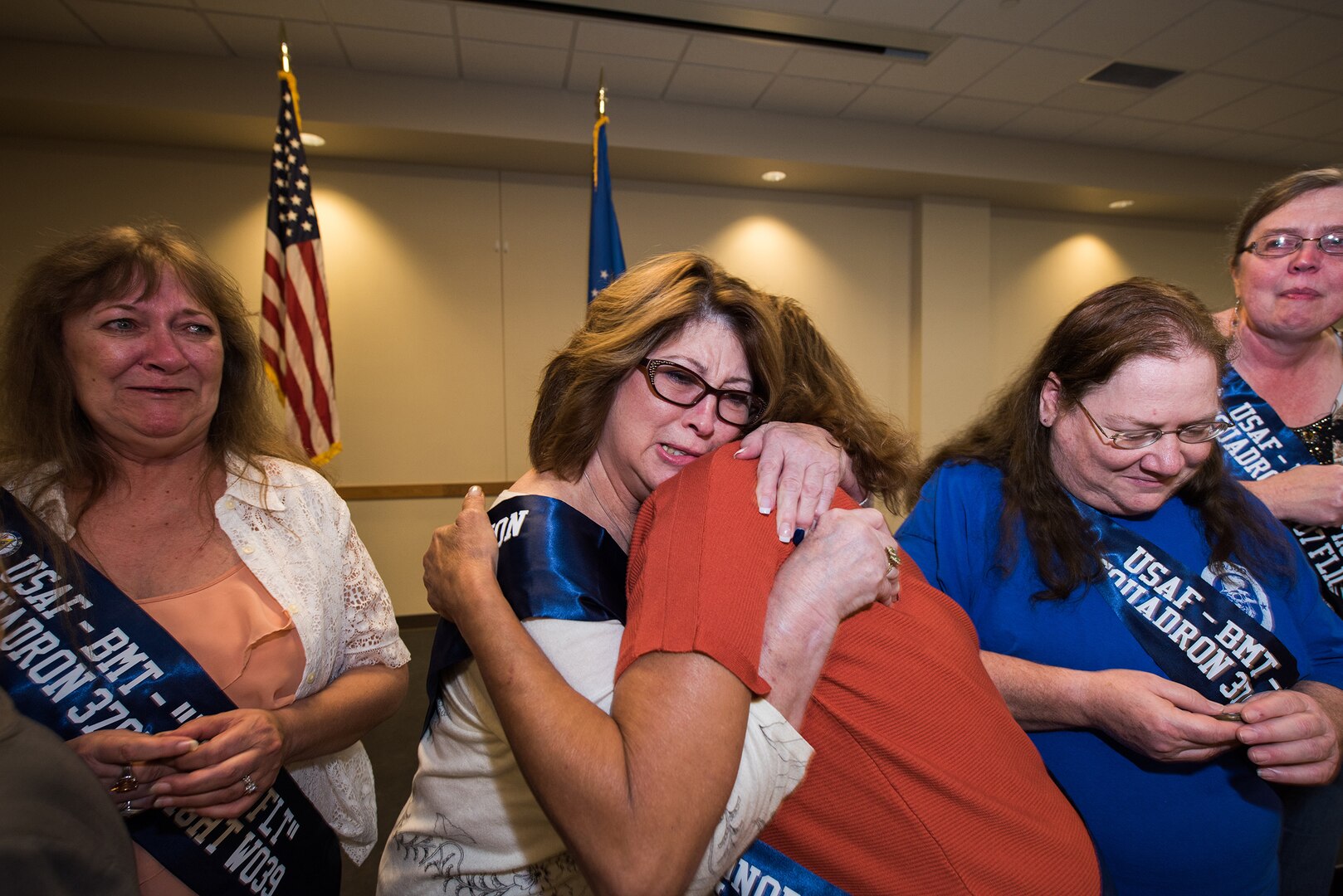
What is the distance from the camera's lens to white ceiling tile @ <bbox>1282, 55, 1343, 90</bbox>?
165 inches

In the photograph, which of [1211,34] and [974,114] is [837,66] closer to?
[974,114]

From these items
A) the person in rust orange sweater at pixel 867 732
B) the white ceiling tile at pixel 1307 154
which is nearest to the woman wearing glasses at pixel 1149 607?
the person in rust orange sweater at pixel 867 732

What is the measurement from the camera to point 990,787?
680 millimetres

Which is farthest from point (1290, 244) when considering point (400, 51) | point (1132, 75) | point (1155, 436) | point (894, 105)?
point (400, 51)

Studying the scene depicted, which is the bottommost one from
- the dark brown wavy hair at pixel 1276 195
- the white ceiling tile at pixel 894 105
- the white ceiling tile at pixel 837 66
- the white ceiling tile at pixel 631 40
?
the dark brown wavy hair at pixel 1276 195

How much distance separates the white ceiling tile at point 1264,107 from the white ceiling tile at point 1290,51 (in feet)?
0.87

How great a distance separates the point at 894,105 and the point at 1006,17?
41.0 inches

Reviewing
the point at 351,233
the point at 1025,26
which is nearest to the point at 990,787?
the point at 1025,26

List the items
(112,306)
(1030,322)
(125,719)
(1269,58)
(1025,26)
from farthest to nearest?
(1030,322)
(1269,58)
(1025,26)
(112,306)
(125,719)

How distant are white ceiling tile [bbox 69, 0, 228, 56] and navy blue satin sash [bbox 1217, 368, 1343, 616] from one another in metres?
4.97

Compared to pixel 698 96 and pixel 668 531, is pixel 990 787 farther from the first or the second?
pixel 698 96

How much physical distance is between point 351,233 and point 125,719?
4437 mm

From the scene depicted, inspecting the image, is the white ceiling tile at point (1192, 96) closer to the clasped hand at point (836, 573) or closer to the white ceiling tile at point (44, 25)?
the clasped hand at point (836, 573)

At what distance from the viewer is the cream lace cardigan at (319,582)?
1226mm
